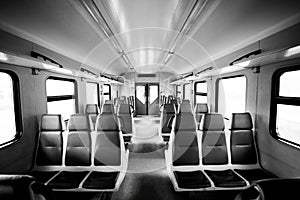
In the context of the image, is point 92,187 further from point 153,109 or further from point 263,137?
point 153,109

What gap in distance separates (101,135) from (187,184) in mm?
1504

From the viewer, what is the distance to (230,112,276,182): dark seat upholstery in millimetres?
2656

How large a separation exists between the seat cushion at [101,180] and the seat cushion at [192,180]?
2.98 feet

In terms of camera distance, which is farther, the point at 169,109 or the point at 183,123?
the point at 169,109

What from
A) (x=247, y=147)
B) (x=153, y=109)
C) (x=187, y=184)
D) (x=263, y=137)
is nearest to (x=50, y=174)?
(x=187, y=184)

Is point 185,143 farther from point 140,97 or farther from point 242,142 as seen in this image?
point 140,97

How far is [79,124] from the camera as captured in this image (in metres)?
2.65

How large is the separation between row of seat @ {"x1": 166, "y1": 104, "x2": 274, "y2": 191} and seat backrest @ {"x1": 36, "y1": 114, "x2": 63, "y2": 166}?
6.13ft

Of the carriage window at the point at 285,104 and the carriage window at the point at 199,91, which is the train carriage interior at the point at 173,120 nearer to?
the carriage window at the point at 285,104

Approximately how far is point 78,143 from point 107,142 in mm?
489

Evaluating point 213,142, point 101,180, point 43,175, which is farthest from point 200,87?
point 43,175

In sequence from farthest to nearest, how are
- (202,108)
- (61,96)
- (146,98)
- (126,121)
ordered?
(146,98), (202,108), (126,121), (61,96)

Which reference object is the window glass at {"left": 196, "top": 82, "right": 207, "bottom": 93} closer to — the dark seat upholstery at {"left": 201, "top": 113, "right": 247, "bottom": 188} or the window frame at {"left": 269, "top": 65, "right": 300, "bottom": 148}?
the window frame at {"left": 269, "top": 65, "right": 300, "bottom": 148}

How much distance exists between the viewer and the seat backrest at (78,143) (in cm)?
257
